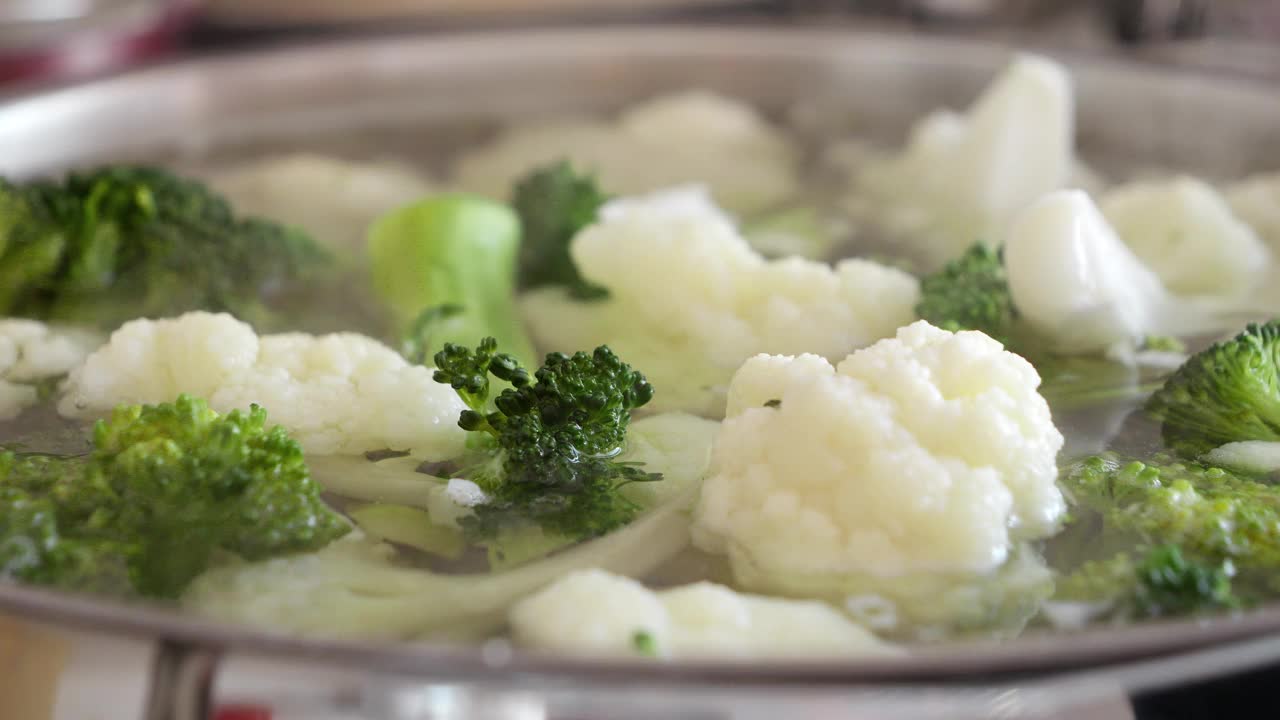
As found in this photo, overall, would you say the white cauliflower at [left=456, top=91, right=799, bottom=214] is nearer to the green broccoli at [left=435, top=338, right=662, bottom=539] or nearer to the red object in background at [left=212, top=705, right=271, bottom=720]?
the green broccoli at [left=435, top=338, right=662, bottom=539]

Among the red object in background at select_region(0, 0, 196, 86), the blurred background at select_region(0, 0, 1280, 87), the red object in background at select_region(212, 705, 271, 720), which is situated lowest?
the red object in background at select_region(212, 705, 271, 720)

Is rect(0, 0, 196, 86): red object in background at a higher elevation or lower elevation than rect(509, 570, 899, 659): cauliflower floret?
higher

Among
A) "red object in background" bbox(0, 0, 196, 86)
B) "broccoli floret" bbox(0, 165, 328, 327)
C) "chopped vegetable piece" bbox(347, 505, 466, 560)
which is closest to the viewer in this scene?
"chopped vegetable piece" bbox(347, 505, 466, 560)

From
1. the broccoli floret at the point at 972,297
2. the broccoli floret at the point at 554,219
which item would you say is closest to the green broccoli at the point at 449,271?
the broccoli floret at the point at 554,219

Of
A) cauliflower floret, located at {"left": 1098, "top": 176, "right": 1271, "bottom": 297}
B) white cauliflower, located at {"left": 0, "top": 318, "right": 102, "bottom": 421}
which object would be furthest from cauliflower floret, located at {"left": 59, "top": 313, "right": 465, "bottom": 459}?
cauliflower floret, located at {"left": 1098, "top": 176, "right": 1271, "bottom": 297}

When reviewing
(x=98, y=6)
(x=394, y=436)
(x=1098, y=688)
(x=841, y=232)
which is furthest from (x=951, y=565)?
(x=98, y=6)

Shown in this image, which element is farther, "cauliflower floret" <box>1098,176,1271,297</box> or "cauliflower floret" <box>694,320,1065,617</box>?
"cauliflower floret" <box>1098,176,1271,297</box>

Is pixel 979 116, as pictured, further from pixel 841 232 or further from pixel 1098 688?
pixel 1098 688
